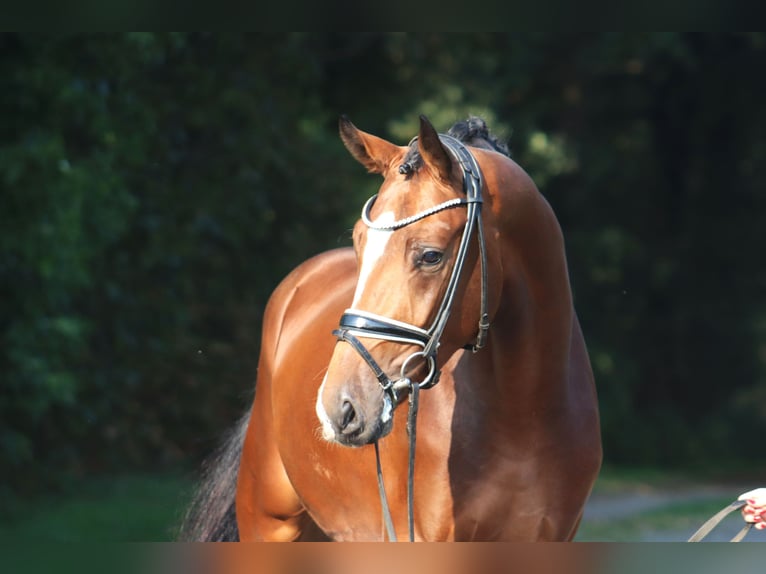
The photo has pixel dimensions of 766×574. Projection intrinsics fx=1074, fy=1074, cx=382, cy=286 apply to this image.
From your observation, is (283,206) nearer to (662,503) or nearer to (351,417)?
(662,503)

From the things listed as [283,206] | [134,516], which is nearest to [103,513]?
[134,516]

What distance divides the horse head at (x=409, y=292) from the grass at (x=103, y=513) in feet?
20.0

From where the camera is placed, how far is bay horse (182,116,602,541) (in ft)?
9.50

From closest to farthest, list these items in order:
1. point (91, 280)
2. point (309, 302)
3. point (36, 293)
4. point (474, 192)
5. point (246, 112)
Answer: point (474, 192), point (309, 302), point (36, 293), point (91, 280), point (246, 112)

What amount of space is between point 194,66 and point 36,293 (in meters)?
2.87

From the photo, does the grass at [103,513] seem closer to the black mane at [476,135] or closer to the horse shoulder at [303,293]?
the horse shoulder at [303,293]

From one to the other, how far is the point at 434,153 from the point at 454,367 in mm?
760

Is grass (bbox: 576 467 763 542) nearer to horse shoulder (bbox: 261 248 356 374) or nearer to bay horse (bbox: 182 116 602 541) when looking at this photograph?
horse shoulder (bbox: 261 248 356 374)

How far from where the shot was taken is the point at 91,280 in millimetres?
10141

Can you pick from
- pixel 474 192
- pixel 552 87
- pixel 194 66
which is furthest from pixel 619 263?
pixel 474 192

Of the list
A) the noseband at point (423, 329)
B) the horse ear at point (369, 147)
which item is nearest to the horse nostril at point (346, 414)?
the noseband at point (423, 329)

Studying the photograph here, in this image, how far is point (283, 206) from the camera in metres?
12.0

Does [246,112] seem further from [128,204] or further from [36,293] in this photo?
[36,293]

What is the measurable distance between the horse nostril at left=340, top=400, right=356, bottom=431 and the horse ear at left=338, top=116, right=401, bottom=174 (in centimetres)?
82
